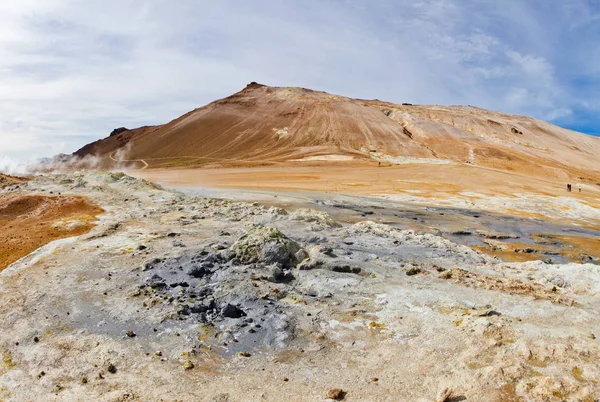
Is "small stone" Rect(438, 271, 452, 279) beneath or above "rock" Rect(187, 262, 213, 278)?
above

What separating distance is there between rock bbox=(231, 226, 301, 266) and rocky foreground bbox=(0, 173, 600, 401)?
4cm

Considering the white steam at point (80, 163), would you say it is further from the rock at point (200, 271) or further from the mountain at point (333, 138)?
the rock at point (200, 271)

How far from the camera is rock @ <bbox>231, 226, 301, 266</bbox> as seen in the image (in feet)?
37.8

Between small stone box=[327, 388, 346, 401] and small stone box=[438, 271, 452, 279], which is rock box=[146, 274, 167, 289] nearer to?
small stone box=[327, 388, 346, 401]

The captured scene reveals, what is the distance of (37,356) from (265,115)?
98.8 metres

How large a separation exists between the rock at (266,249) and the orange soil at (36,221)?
21.4ft

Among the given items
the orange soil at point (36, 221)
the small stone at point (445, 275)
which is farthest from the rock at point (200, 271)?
the small stone at point (445, 275)

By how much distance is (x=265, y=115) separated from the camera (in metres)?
103

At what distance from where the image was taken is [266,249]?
38.3 ft

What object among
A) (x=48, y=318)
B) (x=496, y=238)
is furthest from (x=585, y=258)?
(x=48, y=318)

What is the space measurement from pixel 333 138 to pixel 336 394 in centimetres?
8293

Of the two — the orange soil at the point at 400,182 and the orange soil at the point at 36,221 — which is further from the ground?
the orange soil at the point at 400,182

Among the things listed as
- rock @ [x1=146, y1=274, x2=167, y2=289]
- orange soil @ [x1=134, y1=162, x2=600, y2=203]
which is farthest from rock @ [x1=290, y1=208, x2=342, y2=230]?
orange soil @ [x1=134, y1=162, x2=600, y2=203]

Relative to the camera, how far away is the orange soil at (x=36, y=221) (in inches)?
543
